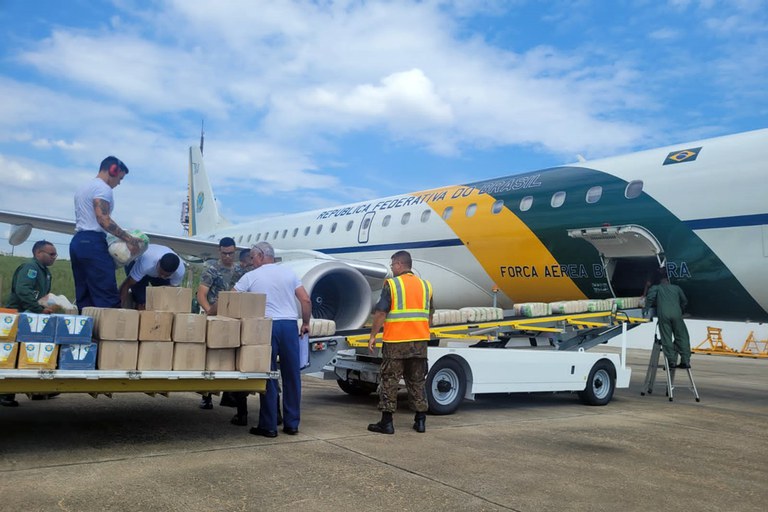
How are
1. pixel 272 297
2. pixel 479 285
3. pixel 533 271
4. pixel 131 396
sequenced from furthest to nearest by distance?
pixel 479 285 → pixel 533 271 → pixel 131 396 → pixel 272 297

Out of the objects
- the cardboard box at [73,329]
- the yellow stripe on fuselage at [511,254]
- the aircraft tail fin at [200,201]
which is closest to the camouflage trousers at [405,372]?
the cardboard box at [73,329]

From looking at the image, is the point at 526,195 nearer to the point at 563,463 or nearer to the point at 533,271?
the point at 533,271

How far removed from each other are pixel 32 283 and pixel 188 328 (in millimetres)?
2754

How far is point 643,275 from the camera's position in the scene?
10.3m

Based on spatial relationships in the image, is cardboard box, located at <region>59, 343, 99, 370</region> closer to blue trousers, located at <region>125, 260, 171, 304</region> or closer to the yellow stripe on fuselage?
blue trousers, located at <region>125, 260, 171, 304</region>

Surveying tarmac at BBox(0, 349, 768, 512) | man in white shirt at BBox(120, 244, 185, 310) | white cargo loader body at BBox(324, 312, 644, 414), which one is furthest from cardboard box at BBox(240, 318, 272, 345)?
white cargo loader body at BBox(324, 312, 644, 414)

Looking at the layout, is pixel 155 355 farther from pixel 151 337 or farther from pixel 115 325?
pixel 115 325

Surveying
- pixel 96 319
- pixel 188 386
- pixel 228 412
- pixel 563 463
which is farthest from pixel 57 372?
pixel 563 463

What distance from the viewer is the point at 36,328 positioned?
179 inches

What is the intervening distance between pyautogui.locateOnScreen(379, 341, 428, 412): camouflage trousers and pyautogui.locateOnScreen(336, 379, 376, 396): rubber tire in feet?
6.88

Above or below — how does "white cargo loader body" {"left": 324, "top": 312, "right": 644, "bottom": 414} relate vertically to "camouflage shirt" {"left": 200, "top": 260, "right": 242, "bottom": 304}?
below

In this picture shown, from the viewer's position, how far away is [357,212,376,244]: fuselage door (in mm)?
13148

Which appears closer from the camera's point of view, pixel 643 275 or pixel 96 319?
pixel 96 319

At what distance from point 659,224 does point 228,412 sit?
5.91 metres
